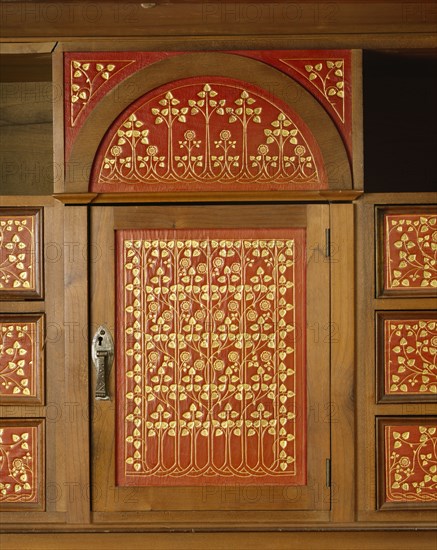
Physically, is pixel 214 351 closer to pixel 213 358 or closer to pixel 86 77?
pixel 213 358

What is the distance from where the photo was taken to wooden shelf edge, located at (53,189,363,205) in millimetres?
2225

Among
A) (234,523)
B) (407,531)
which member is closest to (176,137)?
(234,523)

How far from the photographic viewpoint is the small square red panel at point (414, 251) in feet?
7.31

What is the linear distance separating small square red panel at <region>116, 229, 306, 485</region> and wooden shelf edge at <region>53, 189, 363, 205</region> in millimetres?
110

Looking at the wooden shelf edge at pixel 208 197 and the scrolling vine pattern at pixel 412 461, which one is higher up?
the wooden shelf edge at pixel 208 197

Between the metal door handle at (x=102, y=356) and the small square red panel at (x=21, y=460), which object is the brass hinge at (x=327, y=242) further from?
the small square red panel at (x=21, y=460)

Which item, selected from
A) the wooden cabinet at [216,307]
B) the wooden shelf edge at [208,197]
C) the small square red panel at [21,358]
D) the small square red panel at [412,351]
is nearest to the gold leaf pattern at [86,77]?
the wooden cabinet at [216,307]

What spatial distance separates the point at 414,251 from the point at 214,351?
745 millimetres

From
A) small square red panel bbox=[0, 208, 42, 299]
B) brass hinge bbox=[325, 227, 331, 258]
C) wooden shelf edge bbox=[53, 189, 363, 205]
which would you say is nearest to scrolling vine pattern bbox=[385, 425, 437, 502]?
brass hinge bbox=[325, 227, 331, 258]

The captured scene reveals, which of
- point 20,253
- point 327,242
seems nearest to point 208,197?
point 327,242

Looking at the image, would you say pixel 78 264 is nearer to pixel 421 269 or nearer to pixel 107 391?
pixel 107 391

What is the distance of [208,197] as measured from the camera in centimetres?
223

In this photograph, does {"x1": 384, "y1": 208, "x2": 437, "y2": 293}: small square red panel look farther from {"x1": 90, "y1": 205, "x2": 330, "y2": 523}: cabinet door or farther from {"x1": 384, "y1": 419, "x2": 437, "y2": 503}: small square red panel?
{"x1": 384, "y1": 419, "x2": 437, "y2": 503}: small square red panel

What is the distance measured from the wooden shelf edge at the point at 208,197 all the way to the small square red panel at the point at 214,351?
11 cm
